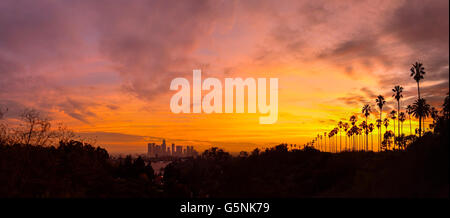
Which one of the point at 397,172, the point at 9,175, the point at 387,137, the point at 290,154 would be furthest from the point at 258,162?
the point at 387,137

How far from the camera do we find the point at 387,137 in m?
134

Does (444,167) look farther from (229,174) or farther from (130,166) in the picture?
(130,166)

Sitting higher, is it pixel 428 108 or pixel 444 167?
pixel 428 108

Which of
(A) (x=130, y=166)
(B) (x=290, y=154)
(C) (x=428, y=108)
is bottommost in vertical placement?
(A) (x=130, y=166)
